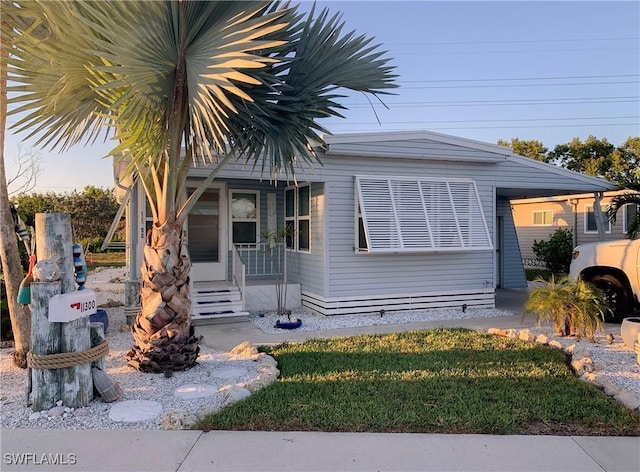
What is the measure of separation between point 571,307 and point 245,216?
6.42m

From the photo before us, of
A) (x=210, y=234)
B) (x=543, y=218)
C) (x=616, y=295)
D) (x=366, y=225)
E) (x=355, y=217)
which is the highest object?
(x=543, y=218)

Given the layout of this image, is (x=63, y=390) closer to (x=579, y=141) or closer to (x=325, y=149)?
(x=325, y=149)

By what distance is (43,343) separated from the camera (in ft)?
12.4

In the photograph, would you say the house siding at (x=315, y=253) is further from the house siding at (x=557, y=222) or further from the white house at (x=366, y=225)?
the house siding at (x=557, y=222)

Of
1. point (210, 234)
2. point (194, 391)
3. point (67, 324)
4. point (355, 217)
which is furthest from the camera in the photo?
point (210, 234)

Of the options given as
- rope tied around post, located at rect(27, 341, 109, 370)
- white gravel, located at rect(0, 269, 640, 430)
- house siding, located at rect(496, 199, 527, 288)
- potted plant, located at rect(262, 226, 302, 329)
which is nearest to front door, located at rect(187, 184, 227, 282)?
potted plant, located at rect(262, 226, 302, 329)

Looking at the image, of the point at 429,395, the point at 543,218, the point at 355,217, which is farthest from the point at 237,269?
the point at 543,218

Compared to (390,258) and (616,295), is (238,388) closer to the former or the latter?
(390,258)

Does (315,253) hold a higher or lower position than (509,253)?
higher

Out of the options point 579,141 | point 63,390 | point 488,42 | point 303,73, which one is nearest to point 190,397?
point 63,390

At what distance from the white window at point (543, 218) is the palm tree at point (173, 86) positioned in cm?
1578

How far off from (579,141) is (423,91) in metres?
10.7

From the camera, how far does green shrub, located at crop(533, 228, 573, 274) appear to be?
51.4 feet

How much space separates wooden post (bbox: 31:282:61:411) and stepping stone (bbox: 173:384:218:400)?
1051 mm
